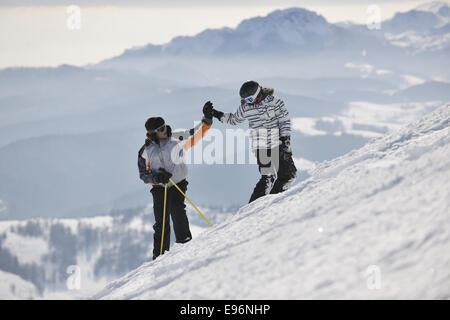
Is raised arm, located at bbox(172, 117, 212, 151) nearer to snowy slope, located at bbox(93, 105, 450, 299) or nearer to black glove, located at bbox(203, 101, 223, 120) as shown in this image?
black glove, located at bbox(203, 101, 223, 120)

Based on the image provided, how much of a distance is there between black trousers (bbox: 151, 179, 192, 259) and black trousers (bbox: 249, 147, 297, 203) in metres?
1.63

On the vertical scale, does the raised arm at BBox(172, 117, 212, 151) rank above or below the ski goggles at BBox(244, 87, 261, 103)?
below

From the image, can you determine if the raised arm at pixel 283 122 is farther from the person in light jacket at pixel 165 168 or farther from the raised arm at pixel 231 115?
the person in light jacket at pixel 165 168

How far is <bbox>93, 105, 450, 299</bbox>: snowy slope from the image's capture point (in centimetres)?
337

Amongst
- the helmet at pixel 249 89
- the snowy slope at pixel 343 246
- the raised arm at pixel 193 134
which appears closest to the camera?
the snowy slope at pixel 343 246

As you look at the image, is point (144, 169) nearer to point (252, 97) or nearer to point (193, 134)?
point (193, 134)

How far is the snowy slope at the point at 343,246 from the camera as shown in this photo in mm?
3373

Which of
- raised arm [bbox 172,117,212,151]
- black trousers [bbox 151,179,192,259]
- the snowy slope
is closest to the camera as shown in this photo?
the snowy slope

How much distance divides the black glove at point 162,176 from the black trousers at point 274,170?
81.0 inches

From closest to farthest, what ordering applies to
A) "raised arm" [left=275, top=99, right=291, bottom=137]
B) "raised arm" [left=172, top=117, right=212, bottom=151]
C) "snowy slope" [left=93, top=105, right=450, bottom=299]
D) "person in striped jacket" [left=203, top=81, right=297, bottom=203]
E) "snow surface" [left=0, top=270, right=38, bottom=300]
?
"snowy slope" [left=93, top=105, right=450, bottom=299] < "raised arm" [left=172, top=117, right=212, bottom=151] < "person in striped jacket" [left=203, top=81, right=297, bottom=203] < "raised arm" [left=275, top=99, right=291, bottom=137] < "snow surface" [left=0, top=270, right=38, bottom=300]

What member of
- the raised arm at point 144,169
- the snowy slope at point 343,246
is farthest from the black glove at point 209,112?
Result: the snowy slope at point 343,246

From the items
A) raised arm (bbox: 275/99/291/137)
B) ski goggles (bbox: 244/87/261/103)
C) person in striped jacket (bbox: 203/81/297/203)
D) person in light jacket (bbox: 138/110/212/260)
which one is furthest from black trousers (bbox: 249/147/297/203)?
person in light jacket (bbox: 138/110/212/260)
